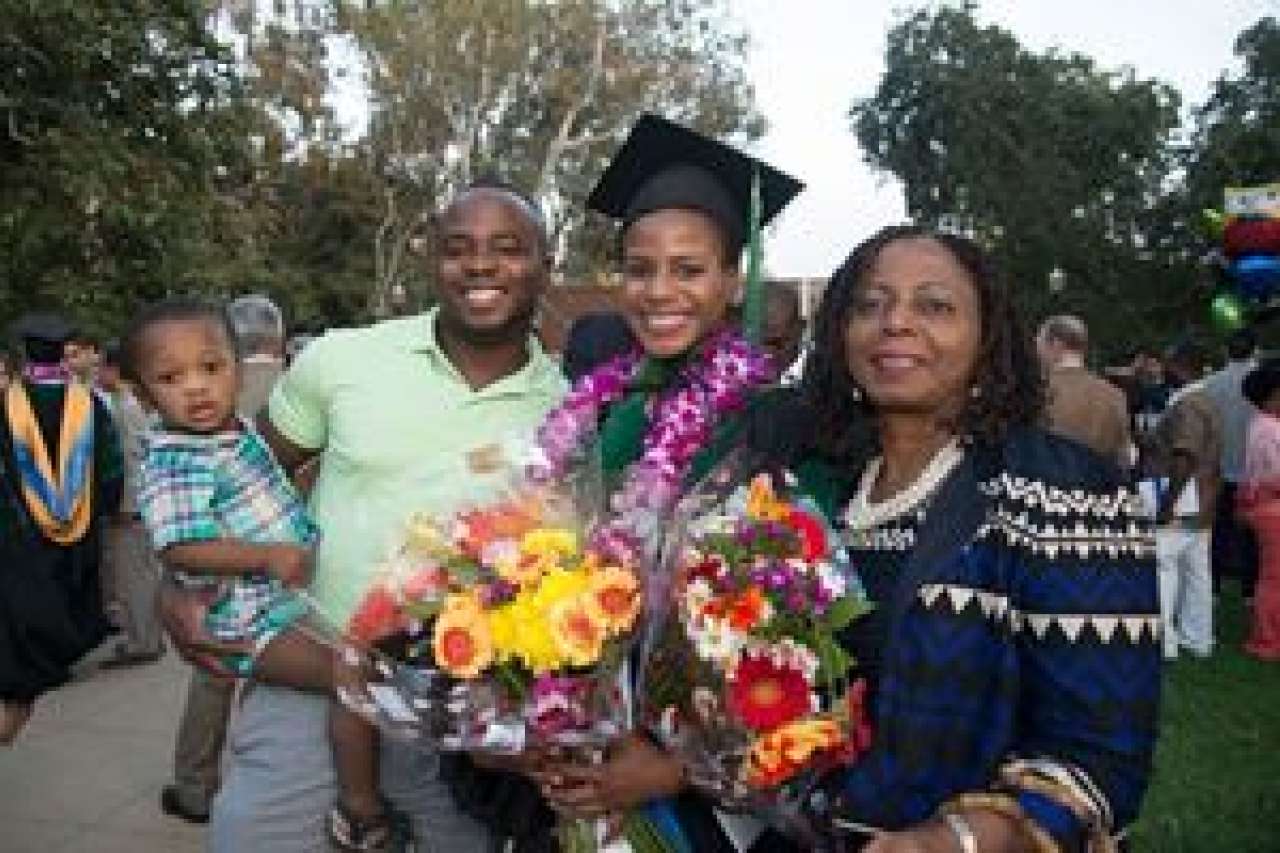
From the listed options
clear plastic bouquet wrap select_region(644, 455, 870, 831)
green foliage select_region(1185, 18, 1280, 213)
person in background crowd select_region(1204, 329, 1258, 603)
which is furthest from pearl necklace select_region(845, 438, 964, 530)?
green foliage select_region(1185, 18, 1280, 213)

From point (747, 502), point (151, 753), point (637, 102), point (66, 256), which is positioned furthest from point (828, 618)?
point (637, 102)

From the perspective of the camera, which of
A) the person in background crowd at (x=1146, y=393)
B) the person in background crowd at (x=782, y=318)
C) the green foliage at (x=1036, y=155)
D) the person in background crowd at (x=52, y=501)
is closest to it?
the person in background crowd at (x=782, y=318)

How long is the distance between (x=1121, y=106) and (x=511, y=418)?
128ft

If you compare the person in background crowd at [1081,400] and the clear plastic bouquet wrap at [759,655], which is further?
the person in background crowd at [1081,400]

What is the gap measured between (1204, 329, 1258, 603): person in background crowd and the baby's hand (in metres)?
6.93

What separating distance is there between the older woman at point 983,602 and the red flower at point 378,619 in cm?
67

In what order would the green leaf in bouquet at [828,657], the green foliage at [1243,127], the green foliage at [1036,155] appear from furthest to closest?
the green foliage at [1036,155] → the green foliage at [1243,127] → the green leaf in bouquet at [828,657]

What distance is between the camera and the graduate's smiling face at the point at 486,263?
281 centimetres

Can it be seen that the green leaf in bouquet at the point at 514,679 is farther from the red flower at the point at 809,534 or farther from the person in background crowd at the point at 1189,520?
the person in background crowd at the point at 1189,520

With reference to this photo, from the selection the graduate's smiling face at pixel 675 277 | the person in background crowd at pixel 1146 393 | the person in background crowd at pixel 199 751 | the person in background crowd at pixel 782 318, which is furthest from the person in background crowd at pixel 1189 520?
the graduate's smiling face at pixel 675 277

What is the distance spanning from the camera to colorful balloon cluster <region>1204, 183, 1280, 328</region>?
8.39 metres

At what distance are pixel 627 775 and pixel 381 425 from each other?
0.99 meters

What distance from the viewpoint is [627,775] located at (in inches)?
80.4

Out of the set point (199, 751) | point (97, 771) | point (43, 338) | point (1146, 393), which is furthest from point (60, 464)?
point (1146, 393)
